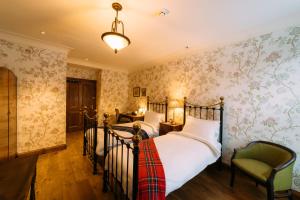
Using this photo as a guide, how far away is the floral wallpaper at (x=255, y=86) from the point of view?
6.45ft

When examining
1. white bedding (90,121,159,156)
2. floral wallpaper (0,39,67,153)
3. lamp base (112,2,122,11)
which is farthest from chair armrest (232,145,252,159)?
floral wallpaper (0,39,67,153)

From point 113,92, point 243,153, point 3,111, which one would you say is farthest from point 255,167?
point 113,92

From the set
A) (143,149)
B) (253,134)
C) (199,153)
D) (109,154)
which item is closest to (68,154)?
(109,154)

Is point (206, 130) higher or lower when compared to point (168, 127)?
higher

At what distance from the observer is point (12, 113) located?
2.64 m

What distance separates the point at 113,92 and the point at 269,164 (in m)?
4.76

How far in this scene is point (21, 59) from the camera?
2762 mm

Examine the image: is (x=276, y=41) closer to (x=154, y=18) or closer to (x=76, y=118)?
(x=154, y=18)

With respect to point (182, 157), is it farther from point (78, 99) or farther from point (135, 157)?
point (78, 99)

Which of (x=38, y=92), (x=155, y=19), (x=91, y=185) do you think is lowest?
(x=91, y=185)

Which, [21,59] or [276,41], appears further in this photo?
[21,59]

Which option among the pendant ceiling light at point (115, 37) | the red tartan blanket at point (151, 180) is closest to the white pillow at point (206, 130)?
the red tartan blanket at point (151, 180)

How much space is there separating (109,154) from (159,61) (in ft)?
9.88

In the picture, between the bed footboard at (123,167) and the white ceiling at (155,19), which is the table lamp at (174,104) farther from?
the bed footboard at (123,167)
